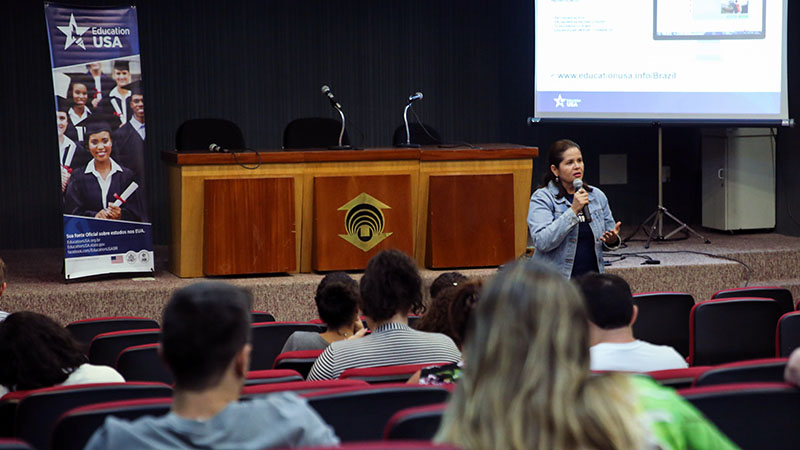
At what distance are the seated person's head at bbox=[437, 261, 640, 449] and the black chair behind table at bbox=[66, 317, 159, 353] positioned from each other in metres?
2.98

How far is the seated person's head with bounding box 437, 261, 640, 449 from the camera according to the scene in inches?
55.0

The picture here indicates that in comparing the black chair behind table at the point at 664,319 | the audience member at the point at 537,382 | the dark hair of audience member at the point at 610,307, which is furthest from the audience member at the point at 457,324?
the black chair behind table at the point at 664,319

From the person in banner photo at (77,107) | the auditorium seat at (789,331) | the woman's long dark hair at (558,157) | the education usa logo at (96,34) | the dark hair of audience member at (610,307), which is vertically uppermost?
the education usa logo at (96,34)

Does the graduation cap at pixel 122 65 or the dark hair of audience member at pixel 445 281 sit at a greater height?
the graduation cap at pixel 122 65

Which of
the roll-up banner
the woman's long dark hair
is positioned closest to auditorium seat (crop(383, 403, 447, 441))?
the woman's long dark hair

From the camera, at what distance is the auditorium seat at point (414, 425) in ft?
5.90

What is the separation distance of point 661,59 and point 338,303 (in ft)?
15.4

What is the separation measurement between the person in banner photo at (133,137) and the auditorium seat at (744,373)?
442cm

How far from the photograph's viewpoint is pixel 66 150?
5.81 metres

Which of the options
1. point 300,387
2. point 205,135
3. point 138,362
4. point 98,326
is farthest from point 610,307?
point 205,135

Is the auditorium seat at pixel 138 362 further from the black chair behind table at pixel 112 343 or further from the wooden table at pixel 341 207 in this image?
the wooden table at pixel 341 207

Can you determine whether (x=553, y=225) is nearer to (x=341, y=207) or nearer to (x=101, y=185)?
(x=341, y=207)

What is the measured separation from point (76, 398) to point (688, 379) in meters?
1.48

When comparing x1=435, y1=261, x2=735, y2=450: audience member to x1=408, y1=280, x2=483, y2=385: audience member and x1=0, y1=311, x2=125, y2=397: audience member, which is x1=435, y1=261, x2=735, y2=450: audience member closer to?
x1=408, y1=280, x2=483, y2=385: audience member
